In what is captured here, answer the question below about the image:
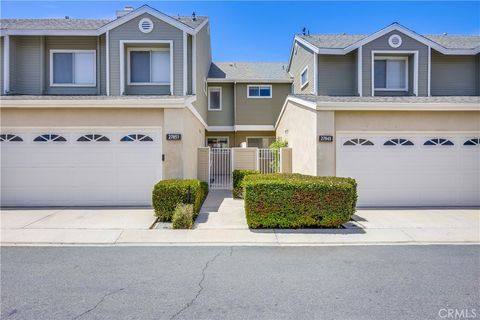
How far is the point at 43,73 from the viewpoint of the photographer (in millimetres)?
13312

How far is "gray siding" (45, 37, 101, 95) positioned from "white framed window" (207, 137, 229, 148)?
8.93 m

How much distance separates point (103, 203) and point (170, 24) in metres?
8.60

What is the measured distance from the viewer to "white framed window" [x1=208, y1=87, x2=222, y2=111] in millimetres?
19797

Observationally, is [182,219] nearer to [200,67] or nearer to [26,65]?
[200,67]

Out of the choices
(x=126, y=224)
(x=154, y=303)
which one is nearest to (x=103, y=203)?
(x=126, y=224)

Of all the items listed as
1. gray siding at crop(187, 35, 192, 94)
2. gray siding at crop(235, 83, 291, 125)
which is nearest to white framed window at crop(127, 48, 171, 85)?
gray siding at crop(187, 35, 192, 94)

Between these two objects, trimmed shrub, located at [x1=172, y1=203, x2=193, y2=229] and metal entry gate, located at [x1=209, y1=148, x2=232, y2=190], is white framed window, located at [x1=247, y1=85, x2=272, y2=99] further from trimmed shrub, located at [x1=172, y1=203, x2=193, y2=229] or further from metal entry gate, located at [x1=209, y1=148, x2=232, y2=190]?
trimmed shrub, located at [x1=172, y1=203, x2=193, y2=229]

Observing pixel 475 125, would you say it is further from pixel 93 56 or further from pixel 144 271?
pixel 93 56

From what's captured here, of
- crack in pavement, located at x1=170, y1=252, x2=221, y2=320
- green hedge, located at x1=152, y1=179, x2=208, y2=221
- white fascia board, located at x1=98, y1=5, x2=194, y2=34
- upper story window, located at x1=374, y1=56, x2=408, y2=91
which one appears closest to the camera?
crack in pavement, located at x1=170, y1=252, x2=221, y2=320

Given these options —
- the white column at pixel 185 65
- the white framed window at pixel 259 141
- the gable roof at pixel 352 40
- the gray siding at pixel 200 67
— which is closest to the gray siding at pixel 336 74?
the gable roof at pixel 352 40

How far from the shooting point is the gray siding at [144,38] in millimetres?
12977

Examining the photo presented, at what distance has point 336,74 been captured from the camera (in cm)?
1475

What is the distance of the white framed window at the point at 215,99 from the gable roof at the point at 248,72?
33.3 inches

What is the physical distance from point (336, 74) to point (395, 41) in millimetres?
3194
